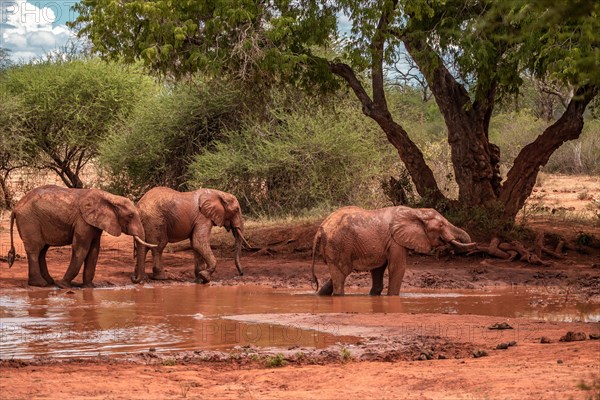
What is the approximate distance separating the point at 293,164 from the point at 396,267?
375 inches

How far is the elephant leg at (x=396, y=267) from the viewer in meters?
14.0

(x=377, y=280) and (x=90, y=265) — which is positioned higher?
(x=90, y=265)

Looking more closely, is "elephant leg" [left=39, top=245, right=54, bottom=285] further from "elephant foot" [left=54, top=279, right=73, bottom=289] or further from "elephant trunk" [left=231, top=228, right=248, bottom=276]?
"elephant trunk" [left=231, top=228, right=248, bottom=276]

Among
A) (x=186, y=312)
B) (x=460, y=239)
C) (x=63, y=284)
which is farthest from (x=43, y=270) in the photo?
(x=460, y=239)

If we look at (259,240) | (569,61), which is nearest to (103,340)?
(569,61)

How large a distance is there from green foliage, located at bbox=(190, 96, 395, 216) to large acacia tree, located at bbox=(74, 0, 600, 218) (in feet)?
13.5

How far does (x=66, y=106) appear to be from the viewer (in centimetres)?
2906

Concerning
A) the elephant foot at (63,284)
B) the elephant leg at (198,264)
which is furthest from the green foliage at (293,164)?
the elephant foot at (63,284)

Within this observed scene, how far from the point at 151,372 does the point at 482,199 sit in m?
12.0

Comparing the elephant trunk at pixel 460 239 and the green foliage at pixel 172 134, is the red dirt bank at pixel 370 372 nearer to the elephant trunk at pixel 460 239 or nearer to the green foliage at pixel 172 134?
the elephant trunk at pixel 460 239

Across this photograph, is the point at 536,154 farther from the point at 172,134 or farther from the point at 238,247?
the point at 172,134

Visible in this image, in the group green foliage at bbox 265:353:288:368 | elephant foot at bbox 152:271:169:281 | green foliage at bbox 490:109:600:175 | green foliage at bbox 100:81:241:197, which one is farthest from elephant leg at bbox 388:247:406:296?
green foliage at bbox 490:109:600:175

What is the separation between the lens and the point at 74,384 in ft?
25.0

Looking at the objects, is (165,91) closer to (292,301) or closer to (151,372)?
(292,301)
